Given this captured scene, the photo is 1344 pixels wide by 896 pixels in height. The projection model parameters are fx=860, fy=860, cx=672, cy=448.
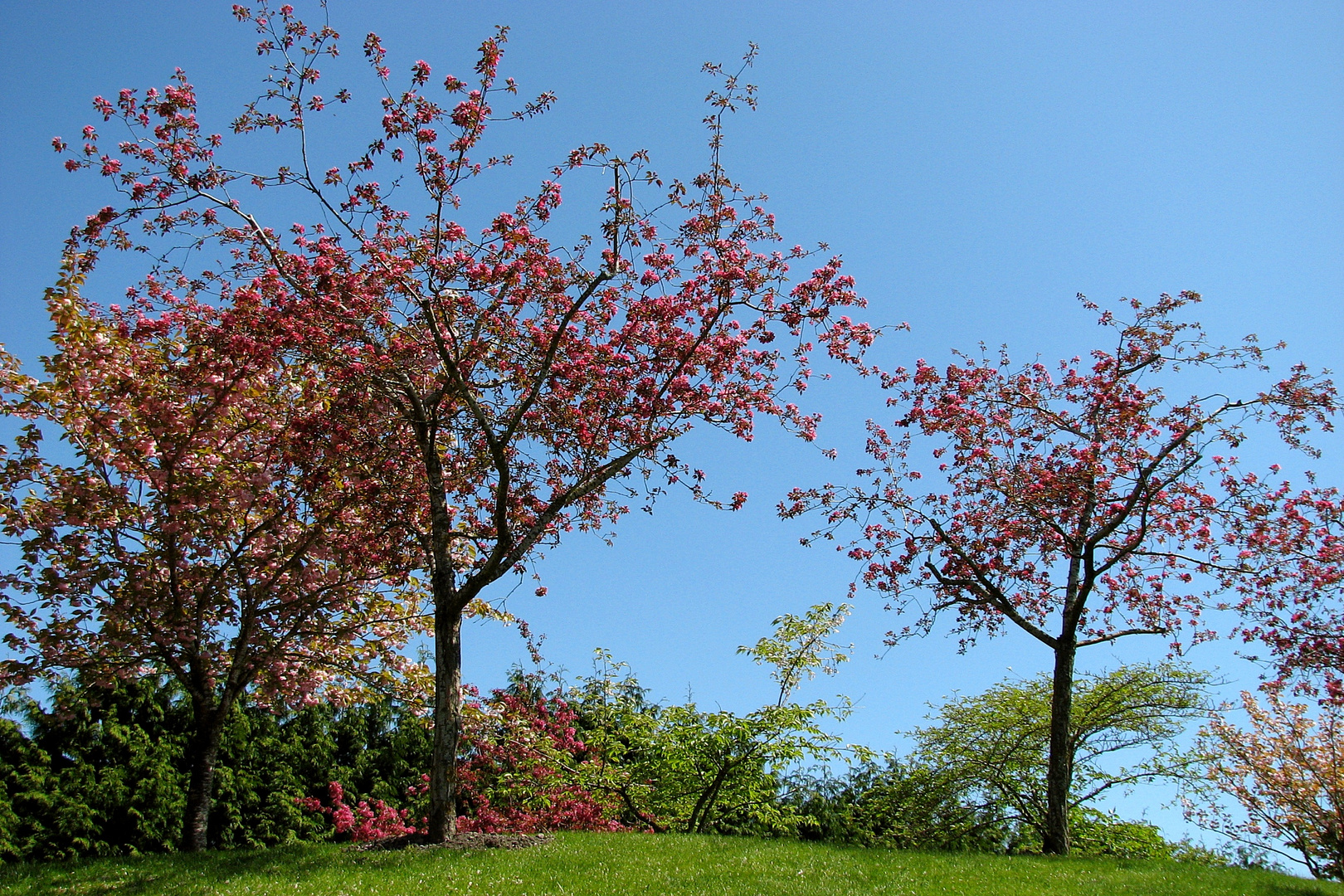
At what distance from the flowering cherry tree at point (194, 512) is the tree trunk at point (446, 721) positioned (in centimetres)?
137

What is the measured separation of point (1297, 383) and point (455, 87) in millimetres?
14942

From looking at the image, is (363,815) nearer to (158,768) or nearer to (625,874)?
(158,768)

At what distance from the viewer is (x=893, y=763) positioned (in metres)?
21.4

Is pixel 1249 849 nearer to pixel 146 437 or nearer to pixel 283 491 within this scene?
pixel 283 491

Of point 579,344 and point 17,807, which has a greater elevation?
point 579,344

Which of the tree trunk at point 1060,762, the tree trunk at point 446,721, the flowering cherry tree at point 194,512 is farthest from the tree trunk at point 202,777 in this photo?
the tree trunk at point 1060,762

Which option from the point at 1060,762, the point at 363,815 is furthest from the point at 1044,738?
the point at 363,815

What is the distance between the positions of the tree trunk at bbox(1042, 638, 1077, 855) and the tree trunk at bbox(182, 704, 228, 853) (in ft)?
44.9

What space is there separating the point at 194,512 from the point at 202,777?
4082 mm

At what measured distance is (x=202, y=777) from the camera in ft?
42.6

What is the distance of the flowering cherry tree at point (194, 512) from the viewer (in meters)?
12.1

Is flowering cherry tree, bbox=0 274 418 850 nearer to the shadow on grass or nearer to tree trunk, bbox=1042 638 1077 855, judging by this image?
the shadow on grass

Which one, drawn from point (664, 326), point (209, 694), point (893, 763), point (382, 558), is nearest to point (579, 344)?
point (664, 326)

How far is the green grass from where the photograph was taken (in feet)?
32.4
